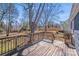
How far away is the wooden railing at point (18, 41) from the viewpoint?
281cm

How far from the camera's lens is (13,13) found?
9.42 feet

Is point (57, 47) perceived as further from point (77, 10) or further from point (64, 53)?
point (77, 10)

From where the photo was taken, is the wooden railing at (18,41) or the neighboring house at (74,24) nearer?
the neighboring house at (74,24)

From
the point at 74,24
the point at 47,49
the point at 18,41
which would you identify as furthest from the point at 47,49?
the point at 74,24

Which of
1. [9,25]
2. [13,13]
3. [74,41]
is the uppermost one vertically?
[13,13]

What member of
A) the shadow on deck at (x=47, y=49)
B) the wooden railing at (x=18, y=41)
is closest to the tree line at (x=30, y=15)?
the wooden railing at (x=18, y=41)

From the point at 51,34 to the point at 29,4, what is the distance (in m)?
0.62

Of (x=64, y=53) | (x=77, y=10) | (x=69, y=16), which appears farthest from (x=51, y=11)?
(x=64, y=53)

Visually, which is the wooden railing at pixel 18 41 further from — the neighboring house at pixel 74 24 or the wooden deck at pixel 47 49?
the neighboring house at pixel 74 24

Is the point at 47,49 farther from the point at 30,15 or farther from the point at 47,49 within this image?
the point at 30,15

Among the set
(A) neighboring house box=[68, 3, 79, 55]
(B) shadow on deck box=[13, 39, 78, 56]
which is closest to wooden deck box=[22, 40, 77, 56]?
(B) shadow on deck box=[13, 39, 78, 56]

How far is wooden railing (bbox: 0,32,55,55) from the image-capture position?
2807 millimetres

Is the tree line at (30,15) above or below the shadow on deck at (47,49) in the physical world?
above

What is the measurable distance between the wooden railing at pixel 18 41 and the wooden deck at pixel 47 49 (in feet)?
0.30
